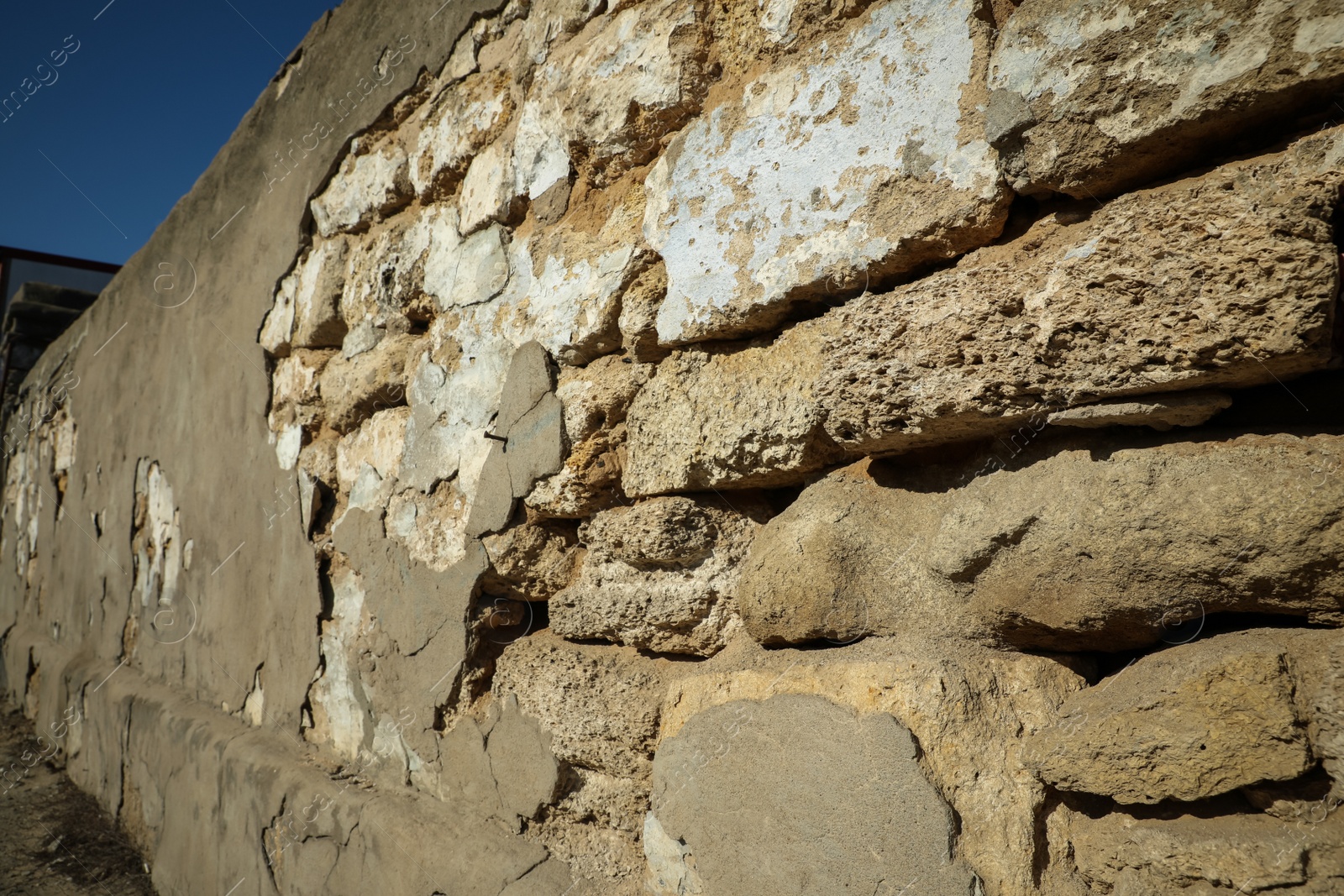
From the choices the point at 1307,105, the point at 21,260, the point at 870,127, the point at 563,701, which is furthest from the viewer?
the point at 21,260

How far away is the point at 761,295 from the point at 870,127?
26 centimetres

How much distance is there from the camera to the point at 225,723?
2596 millimetres

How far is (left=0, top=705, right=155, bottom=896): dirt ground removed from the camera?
9.12 feet

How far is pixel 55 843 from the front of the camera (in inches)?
123

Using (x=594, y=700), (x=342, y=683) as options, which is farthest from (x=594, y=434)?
(x=342, y=683)

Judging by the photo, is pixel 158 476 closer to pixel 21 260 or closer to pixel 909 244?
pixel 909 244

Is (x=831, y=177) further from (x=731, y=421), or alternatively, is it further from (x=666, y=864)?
(x=666, y=864)

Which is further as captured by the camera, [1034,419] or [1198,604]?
[1034,419]

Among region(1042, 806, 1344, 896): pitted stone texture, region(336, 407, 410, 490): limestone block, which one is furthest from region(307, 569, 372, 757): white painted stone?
region(1042, 806, 1344, 896): pitted stone texture

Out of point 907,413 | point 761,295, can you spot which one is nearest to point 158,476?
point 761,295

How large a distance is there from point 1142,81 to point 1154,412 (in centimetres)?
34

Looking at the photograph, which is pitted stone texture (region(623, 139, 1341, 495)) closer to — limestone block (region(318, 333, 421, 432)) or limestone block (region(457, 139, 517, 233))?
limestone block (region(457, 139, 517, 233))

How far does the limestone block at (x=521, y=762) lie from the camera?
1.52 metres

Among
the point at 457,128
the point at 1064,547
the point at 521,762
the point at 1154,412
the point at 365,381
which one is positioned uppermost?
the point at 457,128
